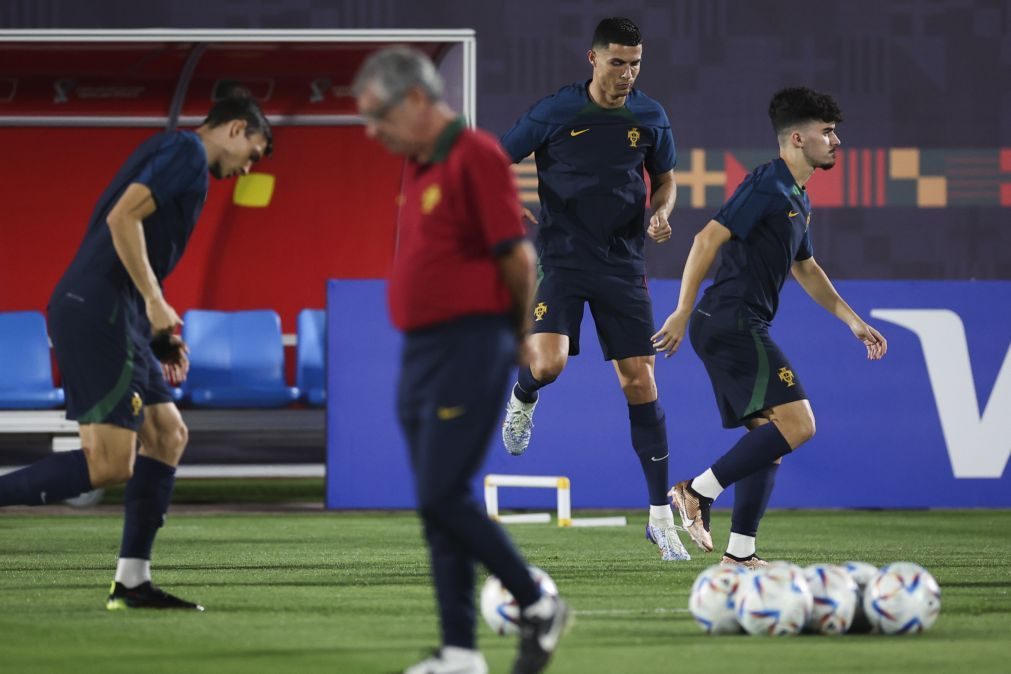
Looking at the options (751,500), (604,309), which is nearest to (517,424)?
(604,309)

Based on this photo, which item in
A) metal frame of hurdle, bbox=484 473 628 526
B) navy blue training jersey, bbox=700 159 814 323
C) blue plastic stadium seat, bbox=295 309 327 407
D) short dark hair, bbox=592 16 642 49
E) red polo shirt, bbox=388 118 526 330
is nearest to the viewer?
red polo shirt, bbox=388 118 526 330

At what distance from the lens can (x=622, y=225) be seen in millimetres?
7523

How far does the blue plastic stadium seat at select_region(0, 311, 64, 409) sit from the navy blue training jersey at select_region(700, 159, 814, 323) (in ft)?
21.1

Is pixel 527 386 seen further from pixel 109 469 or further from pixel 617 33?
pixel 109 469

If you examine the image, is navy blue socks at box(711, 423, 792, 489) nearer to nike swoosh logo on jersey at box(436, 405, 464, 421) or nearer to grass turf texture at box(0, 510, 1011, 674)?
grass turf texture at box(0, 510, 1011, 674)

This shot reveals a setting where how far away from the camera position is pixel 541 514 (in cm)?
1030

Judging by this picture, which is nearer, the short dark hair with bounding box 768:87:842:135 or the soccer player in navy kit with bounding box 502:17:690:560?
the short dark hair with bounding box 768:87:842:135

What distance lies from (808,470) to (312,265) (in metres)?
4.86

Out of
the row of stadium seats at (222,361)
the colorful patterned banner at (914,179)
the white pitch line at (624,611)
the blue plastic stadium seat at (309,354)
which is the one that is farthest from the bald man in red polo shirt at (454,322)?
the colorful patterned banner at (914,179)

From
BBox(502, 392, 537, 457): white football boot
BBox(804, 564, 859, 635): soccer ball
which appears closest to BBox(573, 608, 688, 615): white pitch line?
BBox(804, 564, 859, 635): soccer ball

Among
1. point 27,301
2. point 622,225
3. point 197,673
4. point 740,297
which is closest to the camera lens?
point 197,673

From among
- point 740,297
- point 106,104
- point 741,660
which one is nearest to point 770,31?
point 106,104

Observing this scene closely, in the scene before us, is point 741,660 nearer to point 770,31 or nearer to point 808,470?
point 808,470

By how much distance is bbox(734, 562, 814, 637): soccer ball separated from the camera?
4.74 m
